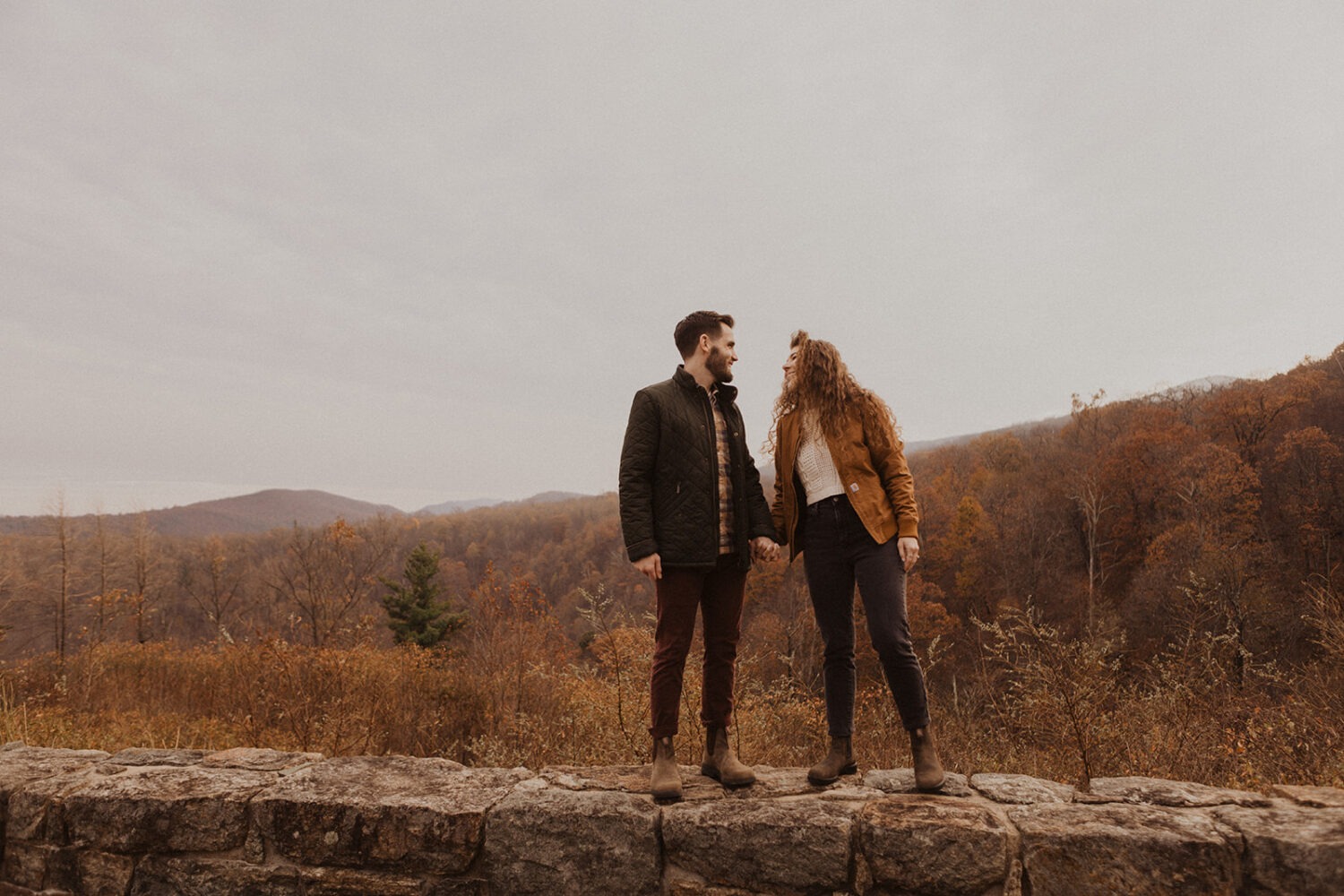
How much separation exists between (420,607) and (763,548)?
997 inches

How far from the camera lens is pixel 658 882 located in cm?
237

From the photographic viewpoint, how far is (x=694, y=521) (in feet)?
8.64

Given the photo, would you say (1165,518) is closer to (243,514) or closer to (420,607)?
(420,607)

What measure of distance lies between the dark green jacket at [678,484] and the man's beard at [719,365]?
0.29 ft

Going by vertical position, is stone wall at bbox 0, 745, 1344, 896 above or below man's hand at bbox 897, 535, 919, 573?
below

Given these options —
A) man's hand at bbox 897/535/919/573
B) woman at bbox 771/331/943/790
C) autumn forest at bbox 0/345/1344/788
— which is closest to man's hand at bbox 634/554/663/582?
woman at bbox 771/331/943/790

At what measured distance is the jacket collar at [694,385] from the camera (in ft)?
9.34

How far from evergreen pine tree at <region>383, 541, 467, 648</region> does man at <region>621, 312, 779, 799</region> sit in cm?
2404

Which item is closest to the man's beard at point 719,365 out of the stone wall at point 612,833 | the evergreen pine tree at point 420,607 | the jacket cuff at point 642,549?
the jacket cuff at point 642,549

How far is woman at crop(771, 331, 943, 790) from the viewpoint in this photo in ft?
8.18

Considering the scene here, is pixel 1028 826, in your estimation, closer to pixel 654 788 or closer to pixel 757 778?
pixel 757 778

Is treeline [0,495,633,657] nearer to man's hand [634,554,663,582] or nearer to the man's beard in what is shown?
man's hand [634,554,663,582]

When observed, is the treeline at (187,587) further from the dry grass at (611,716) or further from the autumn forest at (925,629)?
the dry grass at (611,716)

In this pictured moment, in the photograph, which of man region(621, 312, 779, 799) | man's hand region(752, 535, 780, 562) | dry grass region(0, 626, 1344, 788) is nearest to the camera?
man region(621, 312, 779, 799)
